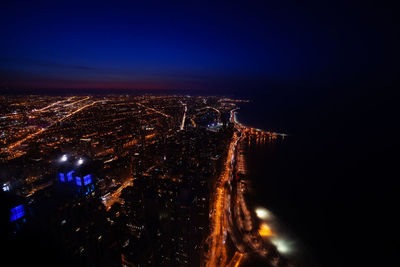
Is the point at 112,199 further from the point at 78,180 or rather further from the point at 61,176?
the point at 61,176

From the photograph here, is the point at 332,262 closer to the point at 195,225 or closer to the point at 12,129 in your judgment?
the point at 195,225

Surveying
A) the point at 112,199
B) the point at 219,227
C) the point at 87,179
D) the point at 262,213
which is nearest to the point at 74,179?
the point at 87,179

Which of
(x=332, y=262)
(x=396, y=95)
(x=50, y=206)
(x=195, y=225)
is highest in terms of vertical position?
(x=396, y=95)

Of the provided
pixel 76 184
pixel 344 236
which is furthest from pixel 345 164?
pixel 76 184

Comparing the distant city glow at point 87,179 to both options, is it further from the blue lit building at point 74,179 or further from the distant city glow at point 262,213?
the distant city glow at point 262,213

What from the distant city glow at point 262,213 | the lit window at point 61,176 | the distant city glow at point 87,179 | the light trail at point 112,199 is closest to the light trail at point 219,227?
the distant city glow at point 262,213

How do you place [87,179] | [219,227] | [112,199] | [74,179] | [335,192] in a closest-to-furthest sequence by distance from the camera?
1. [219,227]
2. [74,179]
3. [87,179]
4. [112,199]
5. [335,192]
